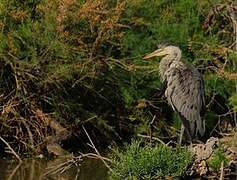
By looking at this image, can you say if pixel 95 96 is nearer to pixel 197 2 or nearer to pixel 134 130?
pixel 134 130

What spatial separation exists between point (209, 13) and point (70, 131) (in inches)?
125

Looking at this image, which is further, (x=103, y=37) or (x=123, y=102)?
(x=123, y=102)

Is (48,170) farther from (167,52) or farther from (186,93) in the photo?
(167,52)

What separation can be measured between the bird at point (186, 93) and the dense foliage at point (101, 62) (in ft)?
3.67

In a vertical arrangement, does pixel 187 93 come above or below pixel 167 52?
below

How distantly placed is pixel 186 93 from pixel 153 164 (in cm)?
232

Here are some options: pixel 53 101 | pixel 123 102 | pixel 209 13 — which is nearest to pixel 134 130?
pixel 123 102

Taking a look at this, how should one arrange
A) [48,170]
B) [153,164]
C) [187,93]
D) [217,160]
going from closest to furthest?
[217,160], [153,164], [187,93], [48,170]

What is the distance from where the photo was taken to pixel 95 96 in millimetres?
12820

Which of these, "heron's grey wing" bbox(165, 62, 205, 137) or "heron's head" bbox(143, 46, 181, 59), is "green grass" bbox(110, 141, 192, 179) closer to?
"heron's grey wing" bbox(165, 62, 205, 137)

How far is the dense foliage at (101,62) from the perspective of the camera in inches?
447

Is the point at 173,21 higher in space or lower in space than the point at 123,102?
higher

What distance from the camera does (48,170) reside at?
35.8ft

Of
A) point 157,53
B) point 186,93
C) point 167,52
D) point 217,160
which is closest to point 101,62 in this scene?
point 157,53
